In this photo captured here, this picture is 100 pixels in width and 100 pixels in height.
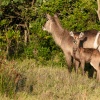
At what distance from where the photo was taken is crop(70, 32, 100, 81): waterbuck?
982 cm

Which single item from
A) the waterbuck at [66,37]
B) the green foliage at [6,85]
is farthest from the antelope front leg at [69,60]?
the green foliage at [6,85]

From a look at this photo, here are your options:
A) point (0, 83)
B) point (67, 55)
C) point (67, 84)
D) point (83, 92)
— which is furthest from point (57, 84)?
point (67, 55)

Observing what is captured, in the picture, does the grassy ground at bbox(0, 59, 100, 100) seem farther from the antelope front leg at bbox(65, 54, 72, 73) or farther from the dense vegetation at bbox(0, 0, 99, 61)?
the dense vegetation at bbox(0, 0, 99, 61)

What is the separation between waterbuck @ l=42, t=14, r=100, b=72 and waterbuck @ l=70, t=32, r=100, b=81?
17.1 inches

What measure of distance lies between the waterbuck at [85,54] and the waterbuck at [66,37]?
17.1 inches

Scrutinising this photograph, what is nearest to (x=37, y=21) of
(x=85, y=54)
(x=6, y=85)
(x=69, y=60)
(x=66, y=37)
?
(x=66, y=37)

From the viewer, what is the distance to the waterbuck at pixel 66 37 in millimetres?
10883

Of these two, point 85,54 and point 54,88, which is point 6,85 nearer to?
point 54,88

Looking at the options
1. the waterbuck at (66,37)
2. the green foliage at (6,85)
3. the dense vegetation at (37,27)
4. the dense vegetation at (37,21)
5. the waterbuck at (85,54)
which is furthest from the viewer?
the dense vegetation at (37,21)

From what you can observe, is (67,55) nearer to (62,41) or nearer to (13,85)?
(62,41)

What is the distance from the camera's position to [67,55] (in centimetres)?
1093

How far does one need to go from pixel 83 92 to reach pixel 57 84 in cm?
80

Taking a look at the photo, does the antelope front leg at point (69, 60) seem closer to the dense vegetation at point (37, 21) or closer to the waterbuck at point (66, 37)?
the waterbuck at point (66, 37)

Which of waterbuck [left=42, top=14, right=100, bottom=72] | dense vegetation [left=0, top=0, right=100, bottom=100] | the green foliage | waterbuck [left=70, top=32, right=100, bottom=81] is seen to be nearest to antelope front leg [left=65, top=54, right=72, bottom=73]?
waterbuck [left=42, top=14, right=100, bottom=72]
